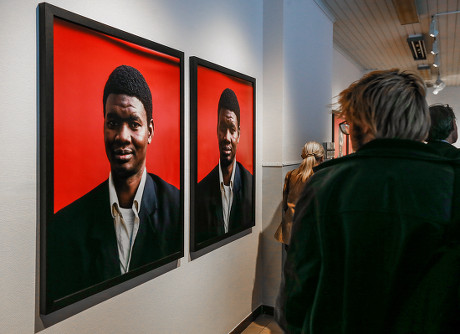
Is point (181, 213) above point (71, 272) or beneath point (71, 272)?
above

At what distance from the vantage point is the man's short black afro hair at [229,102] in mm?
2844

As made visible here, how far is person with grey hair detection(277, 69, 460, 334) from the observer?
35.5 inches

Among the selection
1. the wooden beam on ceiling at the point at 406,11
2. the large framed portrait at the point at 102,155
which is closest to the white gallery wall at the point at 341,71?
the wooden beam on ceiling at the point at 406,11

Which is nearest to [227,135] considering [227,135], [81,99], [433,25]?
[227,135]

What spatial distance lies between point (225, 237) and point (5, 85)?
1.88 m

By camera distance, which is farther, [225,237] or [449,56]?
[449,56]

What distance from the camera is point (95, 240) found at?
5.59ft

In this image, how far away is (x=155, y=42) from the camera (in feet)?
6.92

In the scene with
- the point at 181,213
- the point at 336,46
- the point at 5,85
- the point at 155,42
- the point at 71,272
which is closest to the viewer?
the point at 5,85

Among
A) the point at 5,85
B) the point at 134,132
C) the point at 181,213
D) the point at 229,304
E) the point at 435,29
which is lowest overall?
the point at 229,304

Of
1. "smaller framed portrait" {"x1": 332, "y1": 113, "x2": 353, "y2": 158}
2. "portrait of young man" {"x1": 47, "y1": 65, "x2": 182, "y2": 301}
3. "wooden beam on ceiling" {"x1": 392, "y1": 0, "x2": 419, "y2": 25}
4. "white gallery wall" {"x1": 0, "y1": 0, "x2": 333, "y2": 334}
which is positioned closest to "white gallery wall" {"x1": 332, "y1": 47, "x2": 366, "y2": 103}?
"smaller framed portrait" {"x1": 332, "y1": 113, "x2": 353, "y2": 158}

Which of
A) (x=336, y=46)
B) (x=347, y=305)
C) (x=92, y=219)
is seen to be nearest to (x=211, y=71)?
(x=92, y=219)

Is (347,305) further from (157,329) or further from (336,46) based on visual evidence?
(336,46)

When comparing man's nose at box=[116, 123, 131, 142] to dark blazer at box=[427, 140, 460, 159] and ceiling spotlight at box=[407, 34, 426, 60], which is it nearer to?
dark blazer at box=[427, 140, 460, 159]
